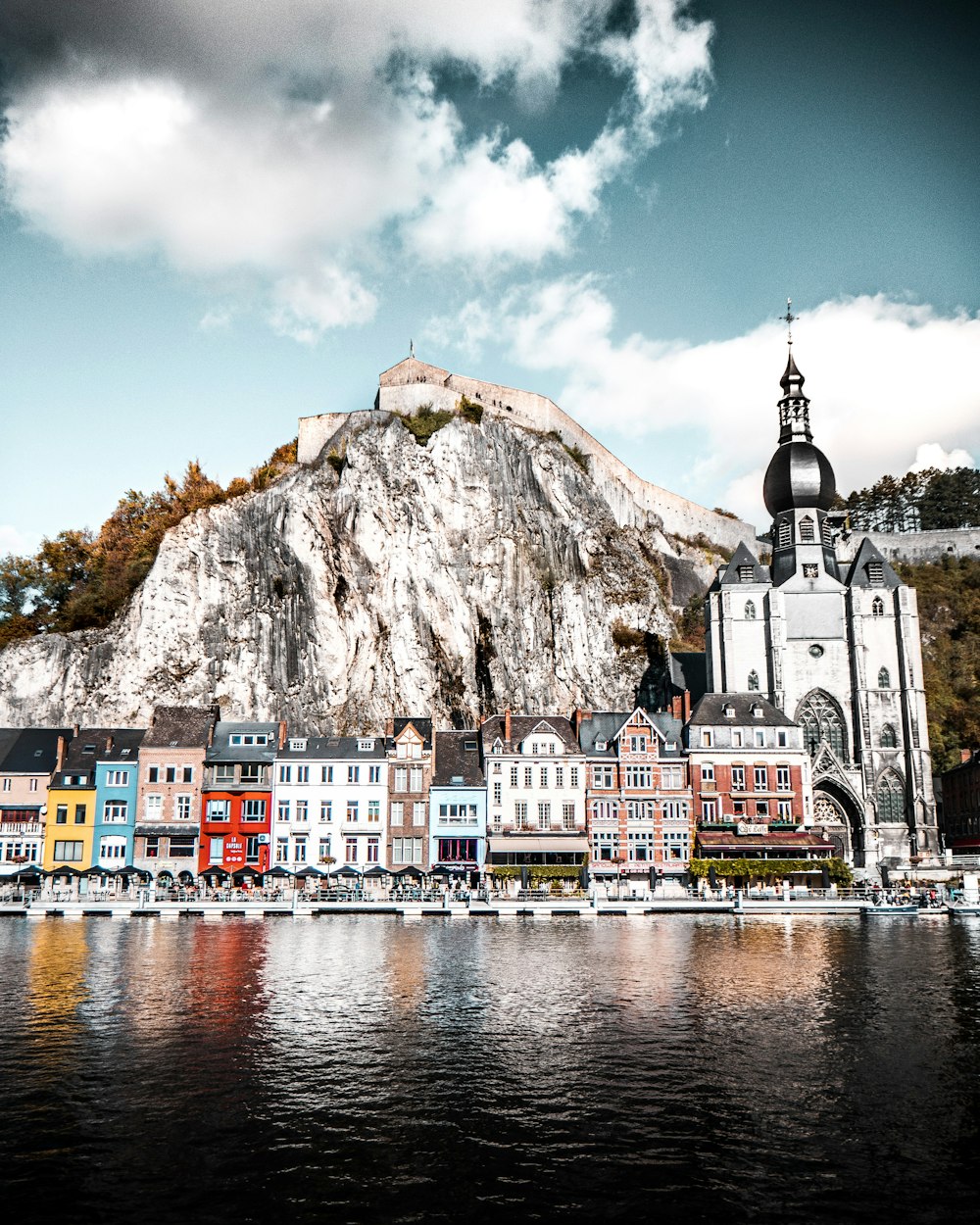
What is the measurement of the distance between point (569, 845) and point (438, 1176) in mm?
48550

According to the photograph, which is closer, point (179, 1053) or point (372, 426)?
point (179, 1053)

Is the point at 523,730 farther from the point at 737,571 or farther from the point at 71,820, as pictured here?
the point at 71,820

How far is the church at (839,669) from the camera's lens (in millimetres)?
75312

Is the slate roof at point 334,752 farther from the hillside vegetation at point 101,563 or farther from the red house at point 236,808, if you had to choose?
the hillside vegetation at point 101,563

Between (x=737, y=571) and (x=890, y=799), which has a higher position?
(x=737, y=571)

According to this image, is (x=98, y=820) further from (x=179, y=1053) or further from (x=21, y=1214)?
(x=21, y=1214)

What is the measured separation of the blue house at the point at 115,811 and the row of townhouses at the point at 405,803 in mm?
84

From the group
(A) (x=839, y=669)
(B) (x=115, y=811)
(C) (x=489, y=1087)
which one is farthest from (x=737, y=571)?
(C) (x=489, y=1087)

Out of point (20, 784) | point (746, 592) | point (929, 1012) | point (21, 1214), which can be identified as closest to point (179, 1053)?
point (21, 1214)

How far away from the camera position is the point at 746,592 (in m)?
81.5

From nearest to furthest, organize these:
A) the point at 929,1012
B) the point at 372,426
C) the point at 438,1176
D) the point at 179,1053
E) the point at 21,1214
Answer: the point at 21,1214 → the point at 438,1176 → the point at 179,1053 → the point at 929,1012 → the point at 372,426

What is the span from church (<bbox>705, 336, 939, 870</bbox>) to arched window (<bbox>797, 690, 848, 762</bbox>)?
0.23ft

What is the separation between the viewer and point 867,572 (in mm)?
81875

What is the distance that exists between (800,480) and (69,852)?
59.3 meters
